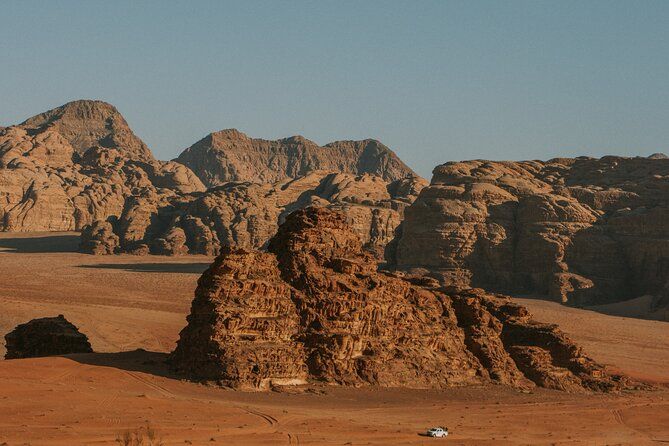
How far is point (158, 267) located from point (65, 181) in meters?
39.8

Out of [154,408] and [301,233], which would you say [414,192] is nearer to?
[301,233]

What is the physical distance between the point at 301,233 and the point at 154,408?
9.24 meters

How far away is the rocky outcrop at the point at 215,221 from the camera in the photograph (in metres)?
89.8

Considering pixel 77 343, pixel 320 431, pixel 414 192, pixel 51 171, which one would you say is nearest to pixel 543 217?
pixel 414 192

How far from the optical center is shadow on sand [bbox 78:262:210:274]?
7606cm

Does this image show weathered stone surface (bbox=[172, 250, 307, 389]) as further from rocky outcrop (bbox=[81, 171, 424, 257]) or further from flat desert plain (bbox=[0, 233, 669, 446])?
rocky outcrop (bbox=[81, 171, 424, 257])

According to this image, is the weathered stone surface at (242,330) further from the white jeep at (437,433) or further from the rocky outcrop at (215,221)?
the rocky outcrop at (215,221)

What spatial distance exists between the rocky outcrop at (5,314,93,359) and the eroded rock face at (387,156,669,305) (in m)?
38.5

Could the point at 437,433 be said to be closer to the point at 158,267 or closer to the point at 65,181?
the point at 158,267

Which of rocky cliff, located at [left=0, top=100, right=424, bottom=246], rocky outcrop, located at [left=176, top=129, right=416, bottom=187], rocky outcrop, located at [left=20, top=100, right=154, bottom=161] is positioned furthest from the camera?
rocky outcrop, located at [left=176, top=129, right=416, bottom=187]

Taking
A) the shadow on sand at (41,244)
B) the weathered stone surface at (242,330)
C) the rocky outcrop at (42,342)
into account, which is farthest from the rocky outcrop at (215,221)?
the weathered stone surface at (242,330)

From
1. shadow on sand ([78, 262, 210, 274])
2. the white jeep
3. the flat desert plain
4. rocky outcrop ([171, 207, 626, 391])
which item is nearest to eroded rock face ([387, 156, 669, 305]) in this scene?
shadow on sand ([78, 262, 210, 274])

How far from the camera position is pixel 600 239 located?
74.4 m

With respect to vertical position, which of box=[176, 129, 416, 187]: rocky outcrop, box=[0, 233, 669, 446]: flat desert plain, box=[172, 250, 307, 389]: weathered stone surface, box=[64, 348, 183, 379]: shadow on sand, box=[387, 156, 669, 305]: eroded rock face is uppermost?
box=[176, 129, 416, 187]: rocky outcrop
